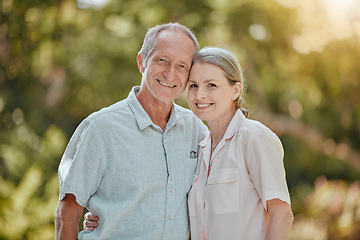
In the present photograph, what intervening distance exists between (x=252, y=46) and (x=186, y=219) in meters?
6.10

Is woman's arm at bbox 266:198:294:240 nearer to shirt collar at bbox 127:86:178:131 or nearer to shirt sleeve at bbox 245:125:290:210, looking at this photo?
shirt sleeve at bbox 245:125:290:210

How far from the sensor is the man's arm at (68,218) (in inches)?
79.5

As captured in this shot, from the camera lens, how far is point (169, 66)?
2172 millimetres

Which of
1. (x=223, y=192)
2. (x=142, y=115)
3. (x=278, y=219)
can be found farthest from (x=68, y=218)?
(x=278, y=219)

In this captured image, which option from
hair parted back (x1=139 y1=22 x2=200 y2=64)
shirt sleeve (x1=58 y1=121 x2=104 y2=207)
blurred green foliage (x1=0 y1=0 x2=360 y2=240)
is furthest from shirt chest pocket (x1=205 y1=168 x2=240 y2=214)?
blurred green foliage (x1=0 y1=0 x2=360 y2=240)

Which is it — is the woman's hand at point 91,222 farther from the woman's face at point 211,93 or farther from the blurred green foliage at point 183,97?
the blurred green foliage at point 183,97

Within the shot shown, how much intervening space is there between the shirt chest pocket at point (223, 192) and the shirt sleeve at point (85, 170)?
507 mm

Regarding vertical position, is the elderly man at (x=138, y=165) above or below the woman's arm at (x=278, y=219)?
above

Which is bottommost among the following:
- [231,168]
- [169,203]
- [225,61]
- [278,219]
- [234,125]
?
[278,219]

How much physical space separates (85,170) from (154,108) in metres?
0.48

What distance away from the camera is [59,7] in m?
8.12

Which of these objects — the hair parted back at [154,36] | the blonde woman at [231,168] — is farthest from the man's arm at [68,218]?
the hair parted back at [154,36]

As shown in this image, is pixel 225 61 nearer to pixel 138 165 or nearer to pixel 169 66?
pixel 169 66

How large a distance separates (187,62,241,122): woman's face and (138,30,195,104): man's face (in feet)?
0.26
